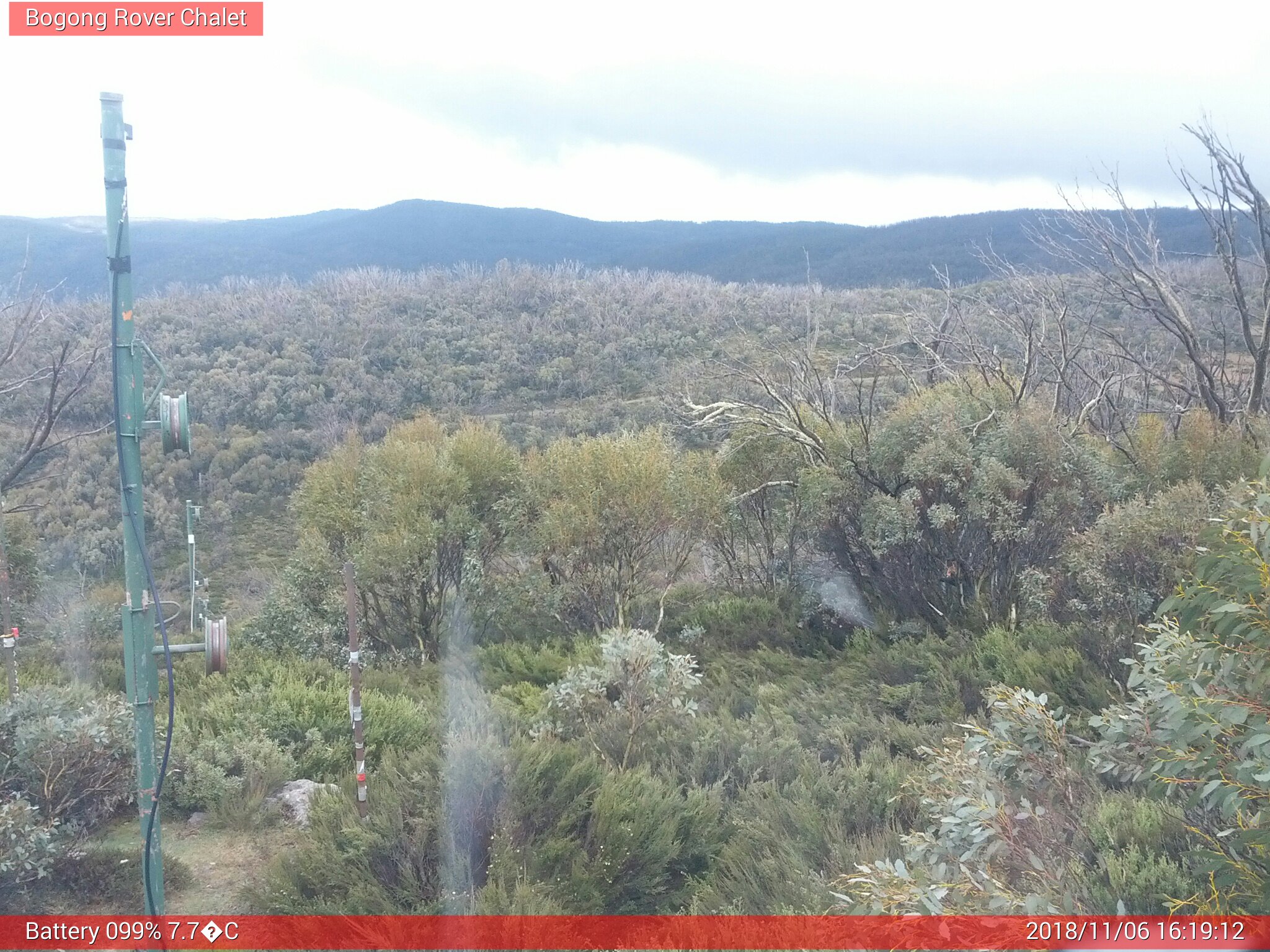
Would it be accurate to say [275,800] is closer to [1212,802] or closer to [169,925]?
[169,925]

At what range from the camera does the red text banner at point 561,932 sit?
269cm

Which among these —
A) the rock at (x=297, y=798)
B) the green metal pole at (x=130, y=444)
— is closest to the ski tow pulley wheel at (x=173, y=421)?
the green metal pole at (x=130, y=444)

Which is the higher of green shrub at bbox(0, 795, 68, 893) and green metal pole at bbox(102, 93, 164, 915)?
green metal pole at bbox(102, 93, 164, 915)

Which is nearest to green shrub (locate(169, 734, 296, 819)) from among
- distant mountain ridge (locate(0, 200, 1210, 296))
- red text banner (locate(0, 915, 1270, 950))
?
red text banner (locate(0, 915, 1270, 950))

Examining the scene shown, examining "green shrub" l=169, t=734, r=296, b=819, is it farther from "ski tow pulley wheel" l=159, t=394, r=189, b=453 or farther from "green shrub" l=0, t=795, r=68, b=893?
"ski tow pulley wheel" l=159, t=394, r=189, b=453

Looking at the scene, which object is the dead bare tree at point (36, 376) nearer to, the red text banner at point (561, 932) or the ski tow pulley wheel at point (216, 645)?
the red text banner at point (561, 932)

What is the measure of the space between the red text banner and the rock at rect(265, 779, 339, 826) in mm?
1600

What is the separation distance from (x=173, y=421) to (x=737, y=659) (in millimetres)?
8758

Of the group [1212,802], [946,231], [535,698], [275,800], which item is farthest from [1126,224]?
[946,231]

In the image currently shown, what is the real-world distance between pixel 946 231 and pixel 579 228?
4422 centimetres

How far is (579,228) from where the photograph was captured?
99000 mm

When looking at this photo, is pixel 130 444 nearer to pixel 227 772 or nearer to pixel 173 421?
pixel 173 421

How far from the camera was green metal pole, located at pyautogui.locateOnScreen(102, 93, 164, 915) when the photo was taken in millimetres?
3383

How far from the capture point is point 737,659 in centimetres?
1114
